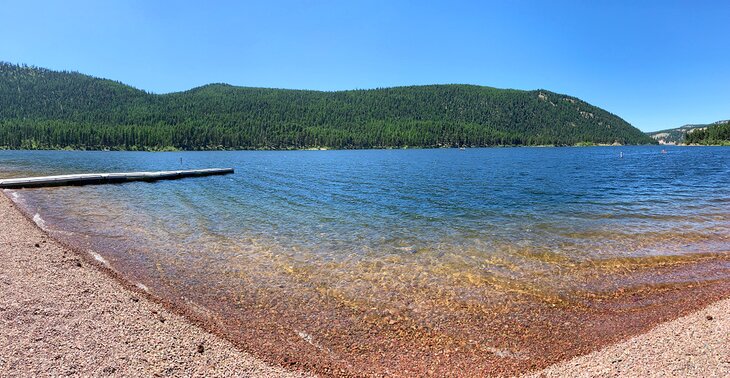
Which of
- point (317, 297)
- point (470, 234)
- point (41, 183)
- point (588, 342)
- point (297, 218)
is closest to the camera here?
point (588, 342)

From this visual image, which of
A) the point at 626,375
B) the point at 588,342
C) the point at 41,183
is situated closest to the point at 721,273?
the point at 588,342

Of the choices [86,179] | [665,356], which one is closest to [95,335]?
[665,356]

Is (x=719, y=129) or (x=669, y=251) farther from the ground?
(x=719, y=129)

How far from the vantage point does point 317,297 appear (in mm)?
9531

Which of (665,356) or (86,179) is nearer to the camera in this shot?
(665,356)

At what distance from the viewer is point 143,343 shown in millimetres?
6613

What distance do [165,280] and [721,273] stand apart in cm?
1615

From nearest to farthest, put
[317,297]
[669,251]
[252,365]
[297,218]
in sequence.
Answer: [252,365] → [317,297] → [669,251] → [297,218]

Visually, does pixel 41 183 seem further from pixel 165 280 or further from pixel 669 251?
pixel 669 251

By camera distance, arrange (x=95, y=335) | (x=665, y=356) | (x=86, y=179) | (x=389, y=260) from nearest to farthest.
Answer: (x=665, y=356) < (x=95, y=335) < (x=389, y=260) < (x=86, y=179)

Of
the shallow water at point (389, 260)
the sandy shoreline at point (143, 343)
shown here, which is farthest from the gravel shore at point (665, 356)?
the shallow water at point (389, 260)

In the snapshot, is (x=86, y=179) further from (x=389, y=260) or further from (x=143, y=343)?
(x=143, y=343)

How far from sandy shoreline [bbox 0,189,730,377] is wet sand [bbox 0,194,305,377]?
15 millimetres

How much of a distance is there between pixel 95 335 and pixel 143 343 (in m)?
0.96
